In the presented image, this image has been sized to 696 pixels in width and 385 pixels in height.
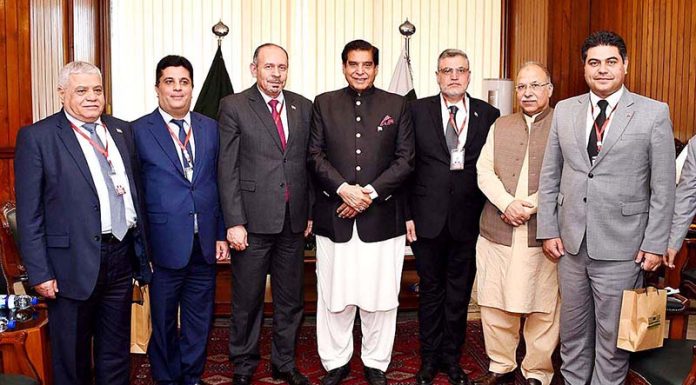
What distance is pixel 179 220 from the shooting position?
3420 mm

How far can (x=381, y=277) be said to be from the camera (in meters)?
3.77

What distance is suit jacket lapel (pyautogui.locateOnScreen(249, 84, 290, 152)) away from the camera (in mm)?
3668

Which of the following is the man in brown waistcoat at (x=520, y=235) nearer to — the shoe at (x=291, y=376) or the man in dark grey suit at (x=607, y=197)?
the man in dark grey suit at (x=607, y=197)

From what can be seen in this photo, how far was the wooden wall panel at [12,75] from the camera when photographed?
5.88 metres

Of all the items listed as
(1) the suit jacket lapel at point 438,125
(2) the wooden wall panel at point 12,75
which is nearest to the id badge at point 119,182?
(1) the suit jacket lapel at point 438,125

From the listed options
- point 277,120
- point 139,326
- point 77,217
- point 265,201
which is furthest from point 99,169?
point 277,120

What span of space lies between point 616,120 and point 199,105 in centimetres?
433

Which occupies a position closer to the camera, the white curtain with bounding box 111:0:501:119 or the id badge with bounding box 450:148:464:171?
the id badge with bounding box 450:148:464:171

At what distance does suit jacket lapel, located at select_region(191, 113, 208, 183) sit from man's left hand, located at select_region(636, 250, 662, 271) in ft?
6.43

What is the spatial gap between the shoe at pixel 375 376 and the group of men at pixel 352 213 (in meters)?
0.01

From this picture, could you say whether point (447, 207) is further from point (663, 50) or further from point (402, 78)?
point (402, 78)

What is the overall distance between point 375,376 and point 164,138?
159 centimetres

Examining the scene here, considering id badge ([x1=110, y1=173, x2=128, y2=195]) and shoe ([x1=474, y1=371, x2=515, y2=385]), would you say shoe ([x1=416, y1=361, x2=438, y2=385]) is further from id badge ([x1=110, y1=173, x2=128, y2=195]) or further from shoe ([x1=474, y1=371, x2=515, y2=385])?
id badge ([x1=110, y1=173, x2=128, y2=195])

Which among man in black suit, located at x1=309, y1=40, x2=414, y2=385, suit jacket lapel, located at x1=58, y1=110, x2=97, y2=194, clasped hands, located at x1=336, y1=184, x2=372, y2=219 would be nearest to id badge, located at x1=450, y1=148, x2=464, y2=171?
man in black suit, located at x1=309, y1=40, x2=414, y2=385
